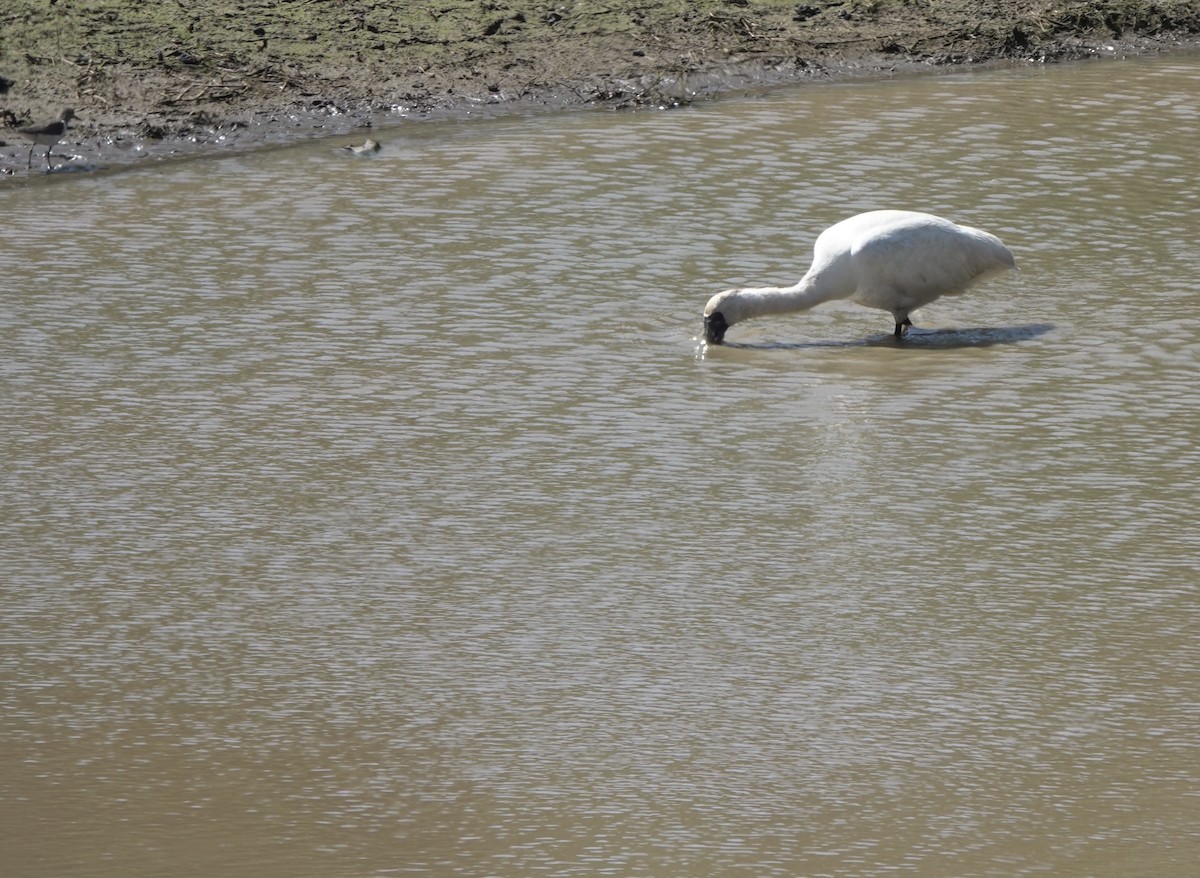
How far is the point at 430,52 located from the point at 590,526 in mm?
7972

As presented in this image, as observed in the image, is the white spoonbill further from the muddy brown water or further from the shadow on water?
the muddy brown water

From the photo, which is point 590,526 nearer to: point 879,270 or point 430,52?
point 879,270

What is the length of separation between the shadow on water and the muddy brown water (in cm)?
3

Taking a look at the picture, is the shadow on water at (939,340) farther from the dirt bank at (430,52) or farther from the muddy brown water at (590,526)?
the dirt bank at (430,52)

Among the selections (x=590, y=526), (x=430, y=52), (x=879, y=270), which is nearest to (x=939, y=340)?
(x=879, y=270)

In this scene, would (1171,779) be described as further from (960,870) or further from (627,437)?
(627,437)

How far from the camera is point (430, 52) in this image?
1440 cm

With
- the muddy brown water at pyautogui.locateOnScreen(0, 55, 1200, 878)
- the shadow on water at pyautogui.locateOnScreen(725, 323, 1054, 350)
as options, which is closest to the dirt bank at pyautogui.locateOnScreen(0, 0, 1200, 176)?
the muddy brown water at pyautogui.locateOnScreen(0, 55, 1200, 878)

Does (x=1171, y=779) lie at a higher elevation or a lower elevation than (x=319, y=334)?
lower

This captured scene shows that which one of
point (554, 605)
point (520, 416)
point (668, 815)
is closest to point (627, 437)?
point (520, 416)

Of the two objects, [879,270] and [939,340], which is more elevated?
[879,270]

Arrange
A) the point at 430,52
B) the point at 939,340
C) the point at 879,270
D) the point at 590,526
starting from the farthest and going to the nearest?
the point at 430,52 < the point at 939,340 < the point at 879,270 < the point at 590,526

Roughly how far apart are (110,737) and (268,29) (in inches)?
383

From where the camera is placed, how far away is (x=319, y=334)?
9367 millimetres
